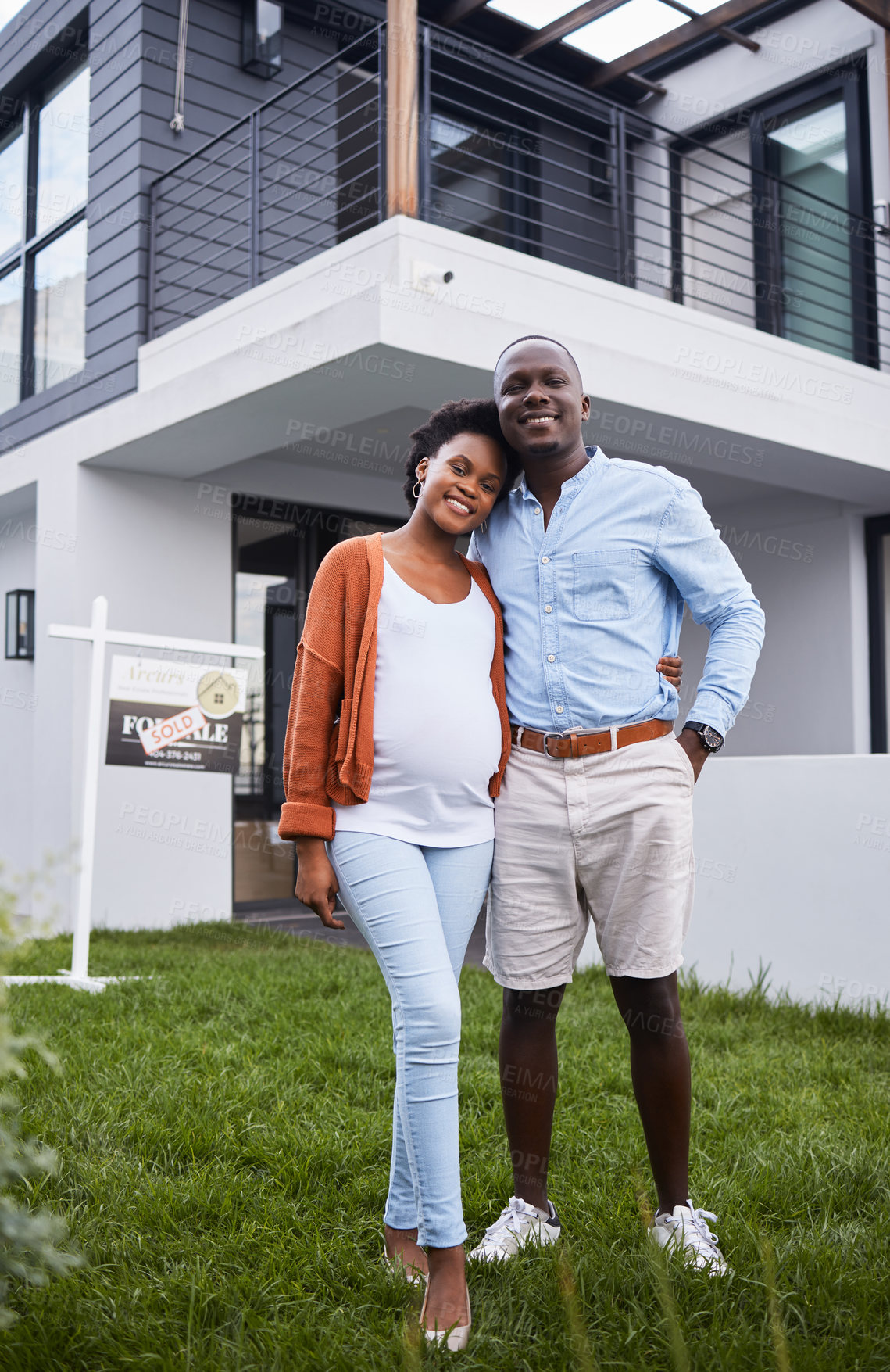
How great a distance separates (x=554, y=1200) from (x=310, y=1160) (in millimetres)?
606

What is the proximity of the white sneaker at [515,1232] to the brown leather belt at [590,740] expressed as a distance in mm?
967

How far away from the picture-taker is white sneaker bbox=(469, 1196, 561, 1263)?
7.63 ft

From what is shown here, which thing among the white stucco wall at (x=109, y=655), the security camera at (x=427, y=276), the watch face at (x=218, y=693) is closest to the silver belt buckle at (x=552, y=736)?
the security camera at (x=427, y=276)

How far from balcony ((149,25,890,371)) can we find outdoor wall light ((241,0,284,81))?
0.88ft

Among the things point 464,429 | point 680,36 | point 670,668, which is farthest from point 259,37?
point 670,668

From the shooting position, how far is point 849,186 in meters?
8.59

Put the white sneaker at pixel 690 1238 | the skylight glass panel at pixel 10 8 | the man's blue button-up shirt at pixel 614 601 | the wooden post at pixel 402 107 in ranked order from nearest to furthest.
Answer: the white sneaker at pixel 690 1238 < the man's blue button-up shirt at pixel 614 601 < the wooden post at pixel 402 107 < the skylight glass panel at pixel 10 8

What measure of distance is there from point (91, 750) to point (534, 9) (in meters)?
5.97

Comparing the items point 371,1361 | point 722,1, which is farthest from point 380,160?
point 371,1361

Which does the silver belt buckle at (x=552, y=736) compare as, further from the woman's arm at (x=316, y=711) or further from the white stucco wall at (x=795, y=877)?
the white stucco wall at (x=795, y=877)

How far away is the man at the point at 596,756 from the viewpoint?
2314 millimetres

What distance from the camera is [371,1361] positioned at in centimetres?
190

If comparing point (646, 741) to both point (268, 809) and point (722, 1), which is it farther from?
point (722, 1)

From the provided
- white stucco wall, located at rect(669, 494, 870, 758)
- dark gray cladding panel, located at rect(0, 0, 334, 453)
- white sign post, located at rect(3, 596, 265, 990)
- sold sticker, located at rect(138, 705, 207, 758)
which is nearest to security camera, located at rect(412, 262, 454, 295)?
white sign post, located at rect(3, 596, 265, 990)
